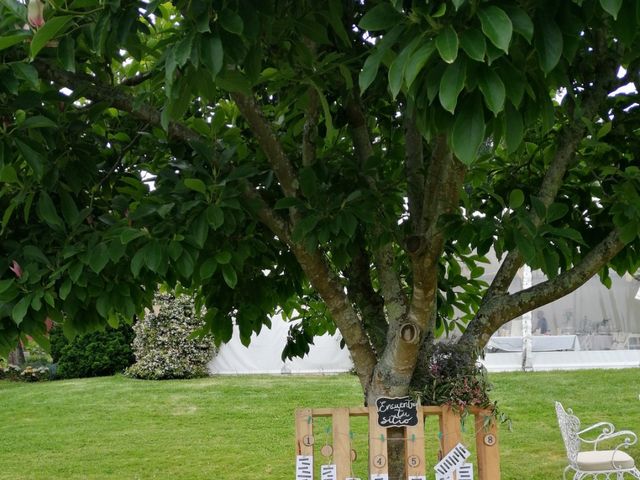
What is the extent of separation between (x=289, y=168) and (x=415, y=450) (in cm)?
113

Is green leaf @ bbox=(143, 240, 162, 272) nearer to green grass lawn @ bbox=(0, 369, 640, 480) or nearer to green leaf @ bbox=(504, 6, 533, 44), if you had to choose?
green leaf @ bbox=(504, 6, 533, 44)

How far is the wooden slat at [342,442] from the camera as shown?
9.07ft

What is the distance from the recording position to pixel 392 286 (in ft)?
9.74

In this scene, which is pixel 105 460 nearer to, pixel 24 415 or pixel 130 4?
pixel 24 415

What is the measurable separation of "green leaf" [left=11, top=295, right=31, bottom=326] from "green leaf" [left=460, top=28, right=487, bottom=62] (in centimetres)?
170

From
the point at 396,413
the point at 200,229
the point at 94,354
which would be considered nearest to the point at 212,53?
the point at 200,229

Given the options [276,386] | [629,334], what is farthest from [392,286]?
[629,334]

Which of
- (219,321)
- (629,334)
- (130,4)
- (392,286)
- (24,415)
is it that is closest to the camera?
(130,4)

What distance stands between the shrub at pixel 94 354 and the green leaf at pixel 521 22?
42.2 ft

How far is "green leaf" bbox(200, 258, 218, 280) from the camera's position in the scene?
255 cm

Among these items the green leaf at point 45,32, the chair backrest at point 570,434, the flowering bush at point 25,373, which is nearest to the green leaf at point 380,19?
the green leaf at point 45,32

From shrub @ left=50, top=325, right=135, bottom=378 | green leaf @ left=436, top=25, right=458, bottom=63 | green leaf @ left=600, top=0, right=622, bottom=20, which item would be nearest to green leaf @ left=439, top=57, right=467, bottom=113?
green leaf @ left=436, top=25, right=458, bottom=63

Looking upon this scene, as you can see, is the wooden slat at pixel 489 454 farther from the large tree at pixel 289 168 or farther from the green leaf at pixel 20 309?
the green leaf at pixel 20 309

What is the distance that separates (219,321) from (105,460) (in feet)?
16.2
